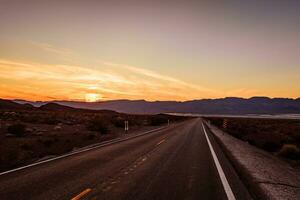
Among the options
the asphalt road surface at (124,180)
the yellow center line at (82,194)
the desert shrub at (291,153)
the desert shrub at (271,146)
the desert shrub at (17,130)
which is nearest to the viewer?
the yellow center line at (82,194)

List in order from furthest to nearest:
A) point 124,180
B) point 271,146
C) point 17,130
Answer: point 17,130 → point 271,146 → point 124,180

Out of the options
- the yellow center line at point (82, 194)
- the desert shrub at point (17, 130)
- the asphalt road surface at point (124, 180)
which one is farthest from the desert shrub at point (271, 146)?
the desert shrub at point (17, 130)

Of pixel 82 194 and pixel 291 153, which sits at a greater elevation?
pixel 82 194

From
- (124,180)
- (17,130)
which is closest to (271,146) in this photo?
(124,180)

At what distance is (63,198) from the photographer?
635cm

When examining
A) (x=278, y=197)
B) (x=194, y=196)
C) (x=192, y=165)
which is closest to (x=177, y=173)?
(x=192, y=165)

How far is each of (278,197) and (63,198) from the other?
4898mm

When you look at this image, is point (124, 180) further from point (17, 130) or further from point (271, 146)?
point (17, 130)

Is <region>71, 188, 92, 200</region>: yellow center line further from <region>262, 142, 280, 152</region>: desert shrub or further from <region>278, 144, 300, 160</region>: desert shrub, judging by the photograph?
<region>262, 142, 280, 152</region>: desert shrub

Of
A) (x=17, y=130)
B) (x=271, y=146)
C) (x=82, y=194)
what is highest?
(x=17, y=130)

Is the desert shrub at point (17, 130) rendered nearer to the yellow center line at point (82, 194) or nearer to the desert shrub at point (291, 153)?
the yellow center line at point (82, 194)

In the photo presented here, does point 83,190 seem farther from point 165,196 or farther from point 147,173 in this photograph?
point 147,173

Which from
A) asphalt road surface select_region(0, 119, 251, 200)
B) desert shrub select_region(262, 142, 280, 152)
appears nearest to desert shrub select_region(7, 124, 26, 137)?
asphalt road surface select_region(0, 119, 251, 200)

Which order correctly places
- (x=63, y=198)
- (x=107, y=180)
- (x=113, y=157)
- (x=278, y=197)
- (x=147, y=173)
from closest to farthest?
(x=63, y=198) < (x=278, y=197) < (x=107, y=180) < (x=147, y=173) < (x=113, y=157)
